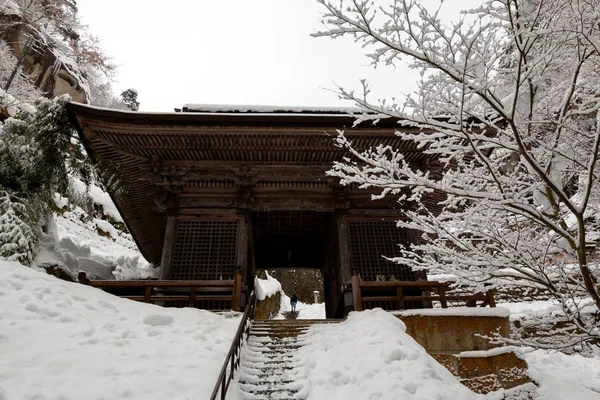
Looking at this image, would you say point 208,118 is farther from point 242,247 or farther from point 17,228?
point 17,228

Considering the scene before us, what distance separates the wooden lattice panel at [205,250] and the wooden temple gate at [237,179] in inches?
1.1

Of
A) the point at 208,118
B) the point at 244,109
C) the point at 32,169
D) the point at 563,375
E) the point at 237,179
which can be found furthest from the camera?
the point at 244,109

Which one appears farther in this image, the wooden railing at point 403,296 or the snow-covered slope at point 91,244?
the snow-covered slope at point 91,244

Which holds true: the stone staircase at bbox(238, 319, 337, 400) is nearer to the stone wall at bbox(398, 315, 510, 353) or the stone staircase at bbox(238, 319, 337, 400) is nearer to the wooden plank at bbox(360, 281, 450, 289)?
the wooden plank at bbox(360, 281, 450, 289)

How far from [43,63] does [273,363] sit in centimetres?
3262

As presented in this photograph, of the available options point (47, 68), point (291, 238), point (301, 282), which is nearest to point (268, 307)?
point (301, 282)

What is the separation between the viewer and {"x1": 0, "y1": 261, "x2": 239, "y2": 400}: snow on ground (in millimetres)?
4270

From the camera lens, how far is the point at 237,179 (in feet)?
33.9

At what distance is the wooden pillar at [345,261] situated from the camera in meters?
9.25

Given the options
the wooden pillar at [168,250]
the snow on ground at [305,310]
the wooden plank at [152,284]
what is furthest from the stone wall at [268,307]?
the wooden plank at [152,284]

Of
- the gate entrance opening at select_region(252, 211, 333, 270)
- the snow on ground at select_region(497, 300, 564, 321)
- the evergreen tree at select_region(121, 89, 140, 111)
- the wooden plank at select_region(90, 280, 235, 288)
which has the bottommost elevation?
the snow on ground at select_region(497, 300, 564, 321)

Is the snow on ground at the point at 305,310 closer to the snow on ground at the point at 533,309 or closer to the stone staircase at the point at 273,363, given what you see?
the snow on ground at the point at 533,309

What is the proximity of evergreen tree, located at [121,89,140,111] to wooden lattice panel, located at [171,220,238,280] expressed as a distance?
36.0 meters

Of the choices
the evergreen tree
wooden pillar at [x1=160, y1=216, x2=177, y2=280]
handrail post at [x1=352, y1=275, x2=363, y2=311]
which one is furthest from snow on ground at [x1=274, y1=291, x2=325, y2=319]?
the evergreen tree
